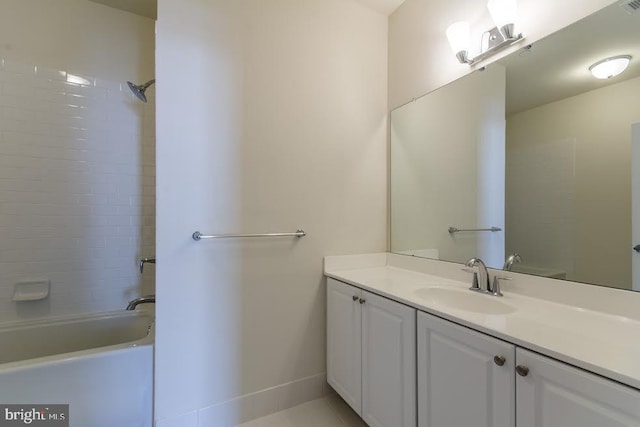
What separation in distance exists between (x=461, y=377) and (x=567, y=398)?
0.32 metres

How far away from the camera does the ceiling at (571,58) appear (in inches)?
41.0

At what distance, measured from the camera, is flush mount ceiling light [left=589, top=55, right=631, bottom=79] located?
3.44ft

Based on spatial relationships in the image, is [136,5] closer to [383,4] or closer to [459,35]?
[383,4]

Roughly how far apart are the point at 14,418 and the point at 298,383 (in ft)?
4.36

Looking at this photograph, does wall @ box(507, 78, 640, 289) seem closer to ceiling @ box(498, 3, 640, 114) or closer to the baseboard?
ceiling @ box(498, 3, 640, 114)

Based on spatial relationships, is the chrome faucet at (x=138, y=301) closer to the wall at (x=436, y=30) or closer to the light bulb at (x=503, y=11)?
the wall at (x=436, y=30)

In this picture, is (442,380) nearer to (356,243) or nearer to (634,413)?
(634,413)

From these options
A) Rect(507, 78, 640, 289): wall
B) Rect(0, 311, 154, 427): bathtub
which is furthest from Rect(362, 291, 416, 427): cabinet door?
Rect(0, 311, 154, 427): bathtub

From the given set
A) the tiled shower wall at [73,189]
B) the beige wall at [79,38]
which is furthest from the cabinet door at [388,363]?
the beige wall at [79,38]

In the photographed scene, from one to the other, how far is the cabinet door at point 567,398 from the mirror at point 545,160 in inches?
22.1

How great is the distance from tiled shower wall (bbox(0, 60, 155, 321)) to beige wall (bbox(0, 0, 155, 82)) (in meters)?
0.09

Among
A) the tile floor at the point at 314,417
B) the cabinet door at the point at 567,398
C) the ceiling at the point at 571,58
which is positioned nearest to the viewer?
the cabinet door at the point at 567,398

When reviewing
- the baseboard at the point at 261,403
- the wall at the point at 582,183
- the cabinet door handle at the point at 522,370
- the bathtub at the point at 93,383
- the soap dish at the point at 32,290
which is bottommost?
the baseboard at the point at 261,403

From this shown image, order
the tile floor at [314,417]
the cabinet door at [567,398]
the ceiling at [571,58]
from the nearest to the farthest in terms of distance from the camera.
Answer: the cabinet door at [567,398] → the ceiling at [571,58] → the tile floor at [314,417]
